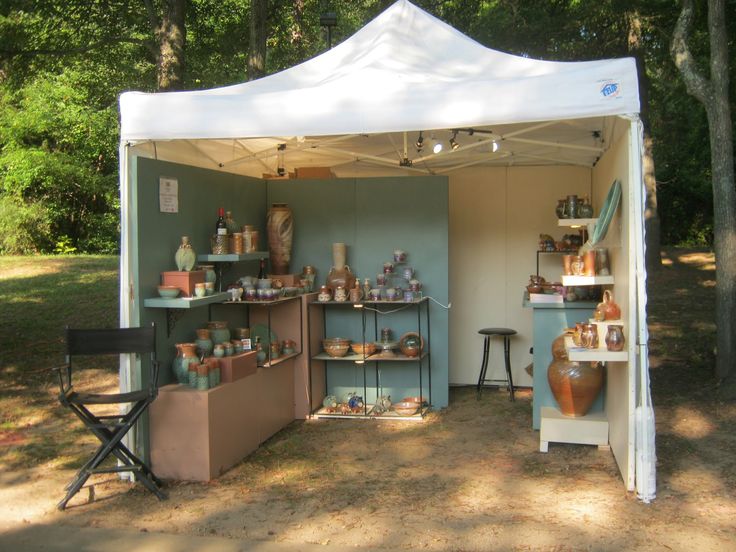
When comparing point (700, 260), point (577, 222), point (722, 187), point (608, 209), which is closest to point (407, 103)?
point (608, 209)

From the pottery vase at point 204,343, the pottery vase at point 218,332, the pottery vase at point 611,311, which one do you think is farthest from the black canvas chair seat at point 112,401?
the pottery vase at point 611,311

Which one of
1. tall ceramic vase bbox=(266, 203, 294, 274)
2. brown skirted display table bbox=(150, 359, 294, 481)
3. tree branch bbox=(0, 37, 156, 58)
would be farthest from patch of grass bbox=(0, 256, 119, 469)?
tree branch bbox=(0, 37, 156, 58)

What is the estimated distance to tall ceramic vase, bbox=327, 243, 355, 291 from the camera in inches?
233

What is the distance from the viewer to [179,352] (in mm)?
4488

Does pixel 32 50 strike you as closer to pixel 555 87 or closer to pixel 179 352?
pixel 179 352

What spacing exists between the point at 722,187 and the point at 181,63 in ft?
18.5

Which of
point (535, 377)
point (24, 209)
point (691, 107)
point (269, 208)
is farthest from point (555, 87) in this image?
point (24, 209)

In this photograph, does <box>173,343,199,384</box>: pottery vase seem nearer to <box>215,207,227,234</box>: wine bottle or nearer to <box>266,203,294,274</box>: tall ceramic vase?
<box>215,207,227,234</box>: wine bottle

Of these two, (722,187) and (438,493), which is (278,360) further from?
(722,187)

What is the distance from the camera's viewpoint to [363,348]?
5824mm

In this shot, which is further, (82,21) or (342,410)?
(82,21)

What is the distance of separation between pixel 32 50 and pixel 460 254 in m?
6.07

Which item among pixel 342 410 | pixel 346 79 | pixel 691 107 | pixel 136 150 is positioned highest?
pixel 691 107

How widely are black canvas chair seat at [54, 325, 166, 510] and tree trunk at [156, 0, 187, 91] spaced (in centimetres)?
461
